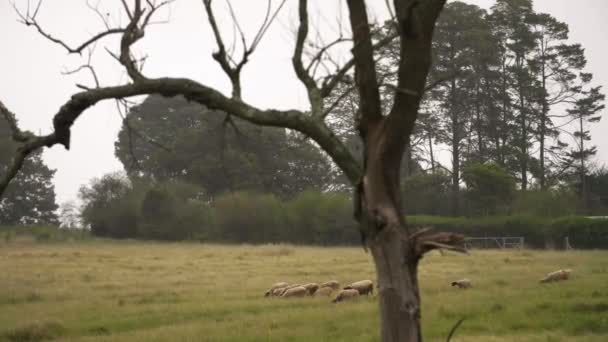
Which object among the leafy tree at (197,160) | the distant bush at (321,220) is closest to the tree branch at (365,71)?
the distant bush at (321,220)

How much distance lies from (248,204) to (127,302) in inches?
1312

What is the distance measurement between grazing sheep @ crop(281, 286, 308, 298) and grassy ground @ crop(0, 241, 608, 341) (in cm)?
48

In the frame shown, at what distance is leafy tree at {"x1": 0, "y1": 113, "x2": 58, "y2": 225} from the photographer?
54344mm

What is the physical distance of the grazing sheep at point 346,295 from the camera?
511 inches

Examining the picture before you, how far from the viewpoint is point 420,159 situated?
4950 cm

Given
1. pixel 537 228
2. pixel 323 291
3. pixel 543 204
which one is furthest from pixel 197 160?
pixel 323 291

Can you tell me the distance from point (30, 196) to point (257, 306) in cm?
4982

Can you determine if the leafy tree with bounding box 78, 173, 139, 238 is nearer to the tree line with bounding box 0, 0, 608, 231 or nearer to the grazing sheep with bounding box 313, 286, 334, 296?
the tree line with bounding box 0, 0, 608, 231

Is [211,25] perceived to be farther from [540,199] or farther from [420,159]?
[420,159]

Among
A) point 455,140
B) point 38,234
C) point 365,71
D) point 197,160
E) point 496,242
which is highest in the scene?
point 455,140

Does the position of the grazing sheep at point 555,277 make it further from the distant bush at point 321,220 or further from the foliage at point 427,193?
the distant bush at point 321,220

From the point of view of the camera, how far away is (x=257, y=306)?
12344 millimetres

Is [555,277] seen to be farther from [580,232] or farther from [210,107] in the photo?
[580,232]

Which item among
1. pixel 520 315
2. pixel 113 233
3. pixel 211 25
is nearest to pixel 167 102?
pixel 113 233
